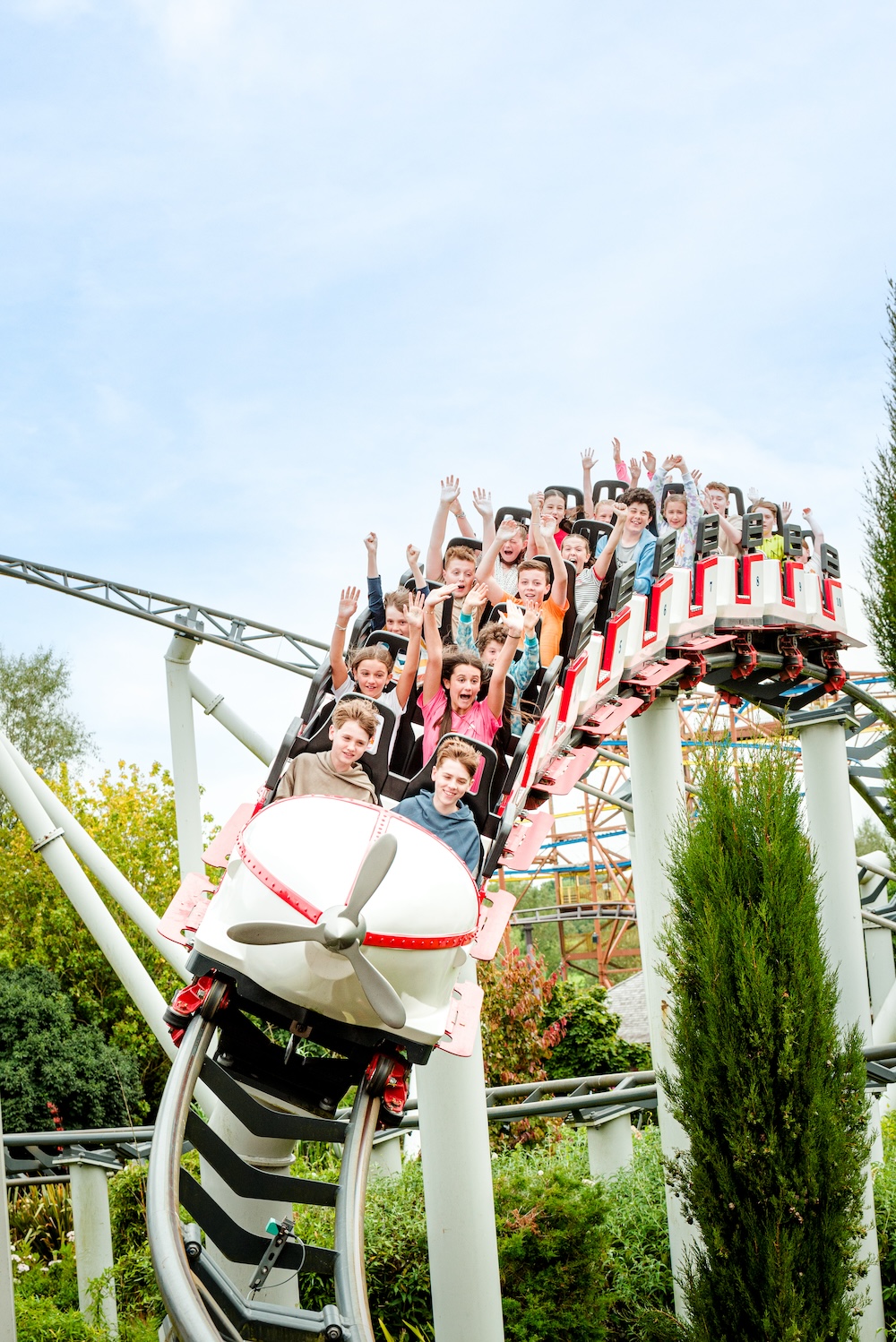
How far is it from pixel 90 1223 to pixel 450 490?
4.45 m

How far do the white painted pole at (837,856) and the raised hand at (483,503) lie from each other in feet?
9.38

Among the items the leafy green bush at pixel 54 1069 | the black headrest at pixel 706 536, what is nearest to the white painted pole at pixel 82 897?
the black headrest at pixel 706 536

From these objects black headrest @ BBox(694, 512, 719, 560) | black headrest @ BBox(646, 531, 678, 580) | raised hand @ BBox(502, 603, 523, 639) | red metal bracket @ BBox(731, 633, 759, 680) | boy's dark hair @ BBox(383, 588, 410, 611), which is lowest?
raised hand @ BBox(502, 603, 523, 639)

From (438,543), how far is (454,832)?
3209 millimetres

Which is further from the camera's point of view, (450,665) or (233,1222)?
(450,665)

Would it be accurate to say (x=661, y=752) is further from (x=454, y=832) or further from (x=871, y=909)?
(x=871, y=909)

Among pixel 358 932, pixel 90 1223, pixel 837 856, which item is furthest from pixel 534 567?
pixel 90 1223

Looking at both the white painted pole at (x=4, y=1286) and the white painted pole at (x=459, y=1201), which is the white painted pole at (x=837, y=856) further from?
the white painted pole at (x=4, y=1286)

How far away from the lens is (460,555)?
263 inches

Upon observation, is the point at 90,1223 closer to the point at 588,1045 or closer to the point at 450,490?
the point at 450,490

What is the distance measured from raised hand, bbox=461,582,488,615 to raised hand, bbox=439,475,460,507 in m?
1.11

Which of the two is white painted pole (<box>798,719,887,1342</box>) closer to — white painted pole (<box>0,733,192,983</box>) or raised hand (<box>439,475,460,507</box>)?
raised hand (<box>439,475,460,507</box>)

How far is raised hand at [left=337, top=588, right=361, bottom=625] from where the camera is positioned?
224 inches

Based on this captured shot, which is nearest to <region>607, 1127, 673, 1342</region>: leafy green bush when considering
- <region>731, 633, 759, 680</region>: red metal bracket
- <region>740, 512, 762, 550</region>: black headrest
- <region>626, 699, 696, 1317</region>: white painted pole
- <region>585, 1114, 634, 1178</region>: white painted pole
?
<region>585, 1114, 634, 1178</region>: white painted pole
